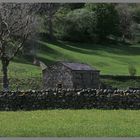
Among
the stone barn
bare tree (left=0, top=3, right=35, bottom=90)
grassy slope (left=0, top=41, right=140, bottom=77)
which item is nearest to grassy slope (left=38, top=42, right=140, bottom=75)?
grassy slope (left=0, top=41, right=140, bottom=77)

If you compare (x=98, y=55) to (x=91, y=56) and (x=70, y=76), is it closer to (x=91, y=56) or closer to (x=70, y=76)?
(x=91, y=56)

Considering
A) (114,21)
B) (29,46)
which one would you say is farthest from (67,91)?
(114,21)

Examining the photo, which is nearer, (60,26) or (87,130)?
(87,130)

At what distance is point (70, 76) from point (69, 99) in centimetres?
2403

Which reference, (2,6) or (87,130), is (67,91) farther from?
(2,6)

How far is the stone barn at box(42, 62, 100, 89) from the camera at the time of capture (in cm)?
5056

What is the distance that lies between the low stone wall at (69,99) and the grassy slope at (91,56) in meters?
32.6

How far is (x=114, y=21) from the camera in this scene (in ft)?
321

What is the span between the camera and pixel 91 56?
80.6 meters

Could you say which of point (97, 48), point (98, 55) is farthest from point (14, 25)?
point (97, 48)

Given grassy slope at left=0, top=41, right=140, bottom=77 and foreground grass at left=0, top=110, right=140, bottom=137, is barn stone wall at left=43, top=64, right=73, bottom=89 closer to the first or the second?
grassy slope at left=0, top=41, right=140, bottom=77

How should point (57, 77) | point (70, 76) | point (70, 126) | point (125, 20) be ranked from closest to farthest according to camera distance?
point (70, 126), point (70, 76), point (57, 77), point (125, 20)

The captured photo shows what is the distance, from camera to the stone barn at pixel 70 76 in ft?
166

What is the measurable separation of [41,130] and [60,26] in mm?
74603
